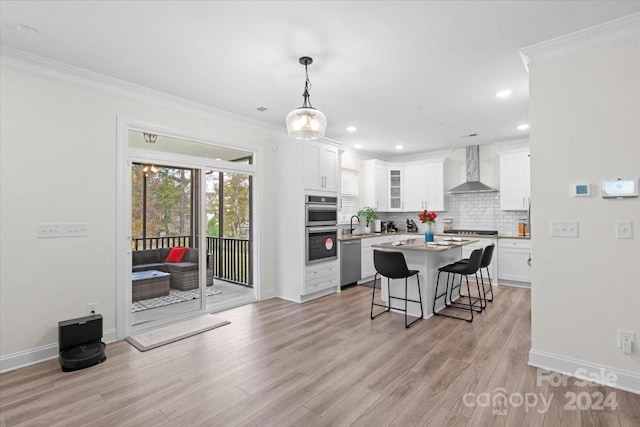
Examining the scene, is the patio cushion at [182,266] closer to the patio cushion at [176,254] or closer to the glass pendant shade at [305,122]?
the patio cushion at [176,254]

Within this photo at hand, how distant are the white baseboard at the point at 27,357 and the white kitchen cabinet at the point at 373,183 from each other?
5704 mm

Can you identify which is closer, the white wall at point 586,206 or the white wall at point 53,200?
the white wall at point 586,206

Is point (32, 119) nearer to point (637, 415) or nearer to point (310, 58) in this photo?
point (310, 58)

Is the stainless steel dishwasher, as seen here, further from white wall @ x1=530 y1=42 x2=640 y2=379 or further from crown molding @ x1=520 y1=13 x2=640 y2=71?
crown molding @ x1=520 y1=13 x2=640 y2=71

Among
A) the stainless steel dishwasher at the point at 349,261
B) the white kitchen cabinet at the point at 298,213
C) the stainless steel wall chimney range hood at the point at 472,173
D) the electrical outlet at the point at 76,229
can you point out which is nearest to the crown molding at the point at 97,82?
the white kitchen cabinet at the point at 298,213

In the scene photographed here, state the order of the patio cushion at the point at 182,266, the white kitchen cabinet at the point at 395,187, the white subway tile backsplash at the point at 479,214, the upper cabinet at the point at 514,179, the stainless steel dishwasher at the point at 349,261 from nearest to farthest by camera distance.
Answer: the patio cushion at the point at 182,266 < the stainless steel dishwasher at the point at 349,261 < the upper cabinet at the point at 514,179 < the white subway tile backsplash at the point at 479,214 < the white kitchen cabinet at the point at 395,187

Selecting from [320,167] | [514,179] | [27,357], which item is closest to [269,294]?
[320,167]

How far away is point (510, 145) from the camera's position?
613 cm

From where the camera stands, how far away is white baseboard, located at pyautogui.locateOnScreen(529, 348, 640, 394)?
2.36m

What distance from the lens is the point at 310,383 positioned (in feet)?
8.24

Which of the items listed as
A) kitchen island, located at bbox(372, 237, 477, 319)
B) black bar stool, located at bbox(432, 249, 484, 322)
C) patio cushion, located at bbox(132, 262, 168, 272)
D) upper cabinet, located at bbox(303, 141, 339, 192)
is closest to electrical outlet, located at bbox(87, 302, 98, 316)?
patio cushion, located at bbox(132, 262, 168, 272)

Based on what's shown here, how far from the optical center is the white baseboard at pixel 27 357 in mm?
2752

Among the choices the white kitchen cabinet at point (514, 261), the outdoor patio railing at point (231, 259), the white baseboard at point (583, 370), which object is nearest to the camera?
the white baseboard at point (583, 370)

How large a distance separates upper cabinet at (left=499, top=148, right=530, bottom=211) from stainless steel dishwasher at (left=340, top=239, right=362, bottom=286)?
295 centimetres
